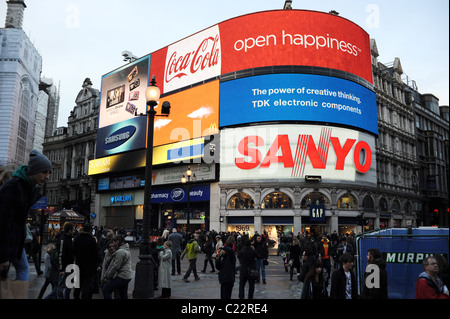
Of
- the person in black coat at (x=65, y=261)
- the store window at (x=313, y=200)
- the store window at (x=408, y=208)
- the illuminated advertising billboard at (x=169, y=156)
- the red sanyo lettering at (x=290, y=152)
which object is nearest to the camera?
the person in black coat at (x=65, y=261)

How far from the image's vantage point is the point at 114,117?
53.5m

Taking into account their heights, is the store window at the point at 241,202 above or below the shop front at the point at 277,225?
above

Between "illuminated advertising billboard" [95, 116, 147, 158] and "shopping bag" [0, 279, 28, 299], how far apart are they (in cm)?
4463

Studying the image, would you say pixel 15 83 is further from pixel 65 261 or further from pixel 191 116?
pixel 65 261

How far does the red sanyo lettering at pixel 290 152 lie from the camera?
119 ft

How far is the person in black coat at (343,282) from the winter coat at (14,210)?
5354 millimetres

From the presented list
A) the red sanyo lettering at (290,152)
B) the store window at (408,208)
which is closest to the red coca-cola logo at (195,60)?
the red sanyo lettering at (290,152)

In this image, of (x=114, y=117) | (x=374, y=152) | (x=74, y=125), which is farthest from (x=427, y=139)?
(x=74, y=125)

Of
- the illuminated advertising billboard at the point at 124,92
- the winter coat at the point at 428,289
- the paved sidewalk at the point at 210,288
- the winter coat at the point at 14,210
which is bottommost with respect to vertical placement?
the paved sidewalk at the point at 210,288

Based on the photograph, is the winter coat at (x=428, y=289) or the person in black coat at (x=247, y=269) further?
the person in black coat at (x=247, y=269)

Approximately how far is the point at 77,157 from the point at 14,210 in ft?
209

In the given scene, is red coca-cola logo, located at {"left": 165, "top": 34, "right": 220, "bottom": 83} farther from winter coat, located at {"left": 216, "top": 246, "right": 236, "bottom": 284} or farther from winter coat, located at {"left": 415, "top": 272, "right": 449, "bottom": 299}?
winter coat, located at {"left": 415, "top": 272, "right": 449, "bottom": 299}

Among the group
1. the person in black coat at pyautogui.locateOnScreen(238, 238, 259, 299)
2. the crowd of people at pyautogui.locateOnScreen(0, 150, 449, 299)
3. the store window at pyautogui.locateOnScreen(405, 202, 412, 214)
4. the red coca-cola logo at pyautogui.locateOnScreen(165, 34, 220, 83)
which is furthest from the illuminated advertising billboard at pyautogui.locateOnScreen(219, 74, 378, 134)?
the person in black coat at pyautogui.locateOnScreen(238, 238, 259, 299)

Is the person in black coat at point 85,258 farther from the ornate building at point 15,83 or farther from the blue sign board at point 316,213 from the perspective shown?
the ornate building at point 15,83
